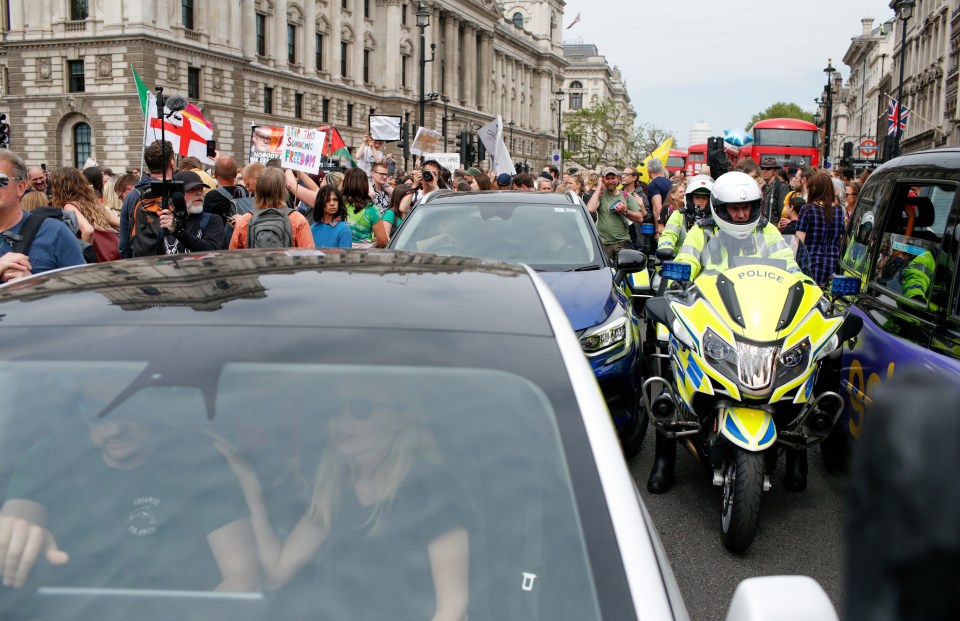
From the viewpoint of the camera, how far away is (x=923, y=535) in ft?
2.16

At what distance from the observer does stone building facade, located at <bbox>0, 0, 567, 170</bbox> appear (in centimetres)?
4978

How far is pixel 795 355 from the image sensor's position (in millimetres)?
4699

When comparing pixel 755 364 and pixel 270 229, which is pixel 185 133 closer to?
pixel 270 229

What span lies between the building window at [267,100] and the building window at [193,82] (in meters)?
7.42

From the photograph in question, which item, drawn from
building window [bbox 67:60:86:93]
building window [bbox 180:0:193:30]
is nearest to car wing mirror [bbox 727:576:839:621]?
building window [bbox 180:0:193:30]

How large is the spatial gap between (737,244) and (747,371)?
1.45 meters

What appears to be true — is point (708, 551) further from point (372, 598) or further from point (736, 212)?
point (372, 598)

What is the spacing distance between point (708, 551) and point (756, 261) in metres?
1.68

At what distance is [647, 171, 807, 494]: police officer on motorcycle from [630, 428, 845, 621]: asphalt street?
11 cm

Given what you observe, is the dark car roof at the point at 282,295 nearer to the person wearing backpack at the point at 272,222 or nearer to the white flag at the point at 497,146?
the person wearing backpack at the point at 272,222

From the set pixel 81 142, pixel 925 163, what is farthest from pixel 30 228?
pixel 81 142

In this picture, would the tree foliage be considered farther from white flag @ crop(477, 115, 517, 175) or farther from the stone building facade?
white flag @ crop(477, 115, 517, 175)

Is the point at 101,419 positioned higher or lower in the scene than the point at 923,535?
lower

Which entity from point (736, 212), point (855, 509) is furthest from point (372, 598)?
point (736, 212)
